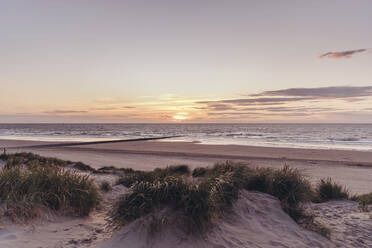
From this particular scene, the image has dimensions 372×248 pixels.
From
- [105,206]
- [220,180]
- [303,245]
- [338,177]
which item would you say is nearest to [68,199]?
[105,206]

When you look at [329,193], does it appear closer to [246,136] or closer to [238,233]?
[238,233]

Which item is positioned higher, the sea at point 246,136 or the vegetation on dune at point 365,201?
the vegetation on dune at point 365,201

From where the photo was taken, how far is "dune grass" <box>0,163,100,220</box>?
523cm

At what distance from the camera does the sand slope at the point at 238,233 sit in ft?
14.6

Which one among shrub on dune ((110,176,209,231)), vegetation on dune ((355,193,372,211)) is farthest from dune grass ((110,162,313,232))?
vegetation on dune ((355,193,372,211))

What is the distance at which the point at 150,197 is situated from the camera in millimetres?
4906

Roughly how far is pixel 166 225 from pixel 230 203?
174cm

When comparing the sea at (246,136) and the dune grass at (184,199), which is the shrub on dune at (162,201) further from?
the sea at (246,136)

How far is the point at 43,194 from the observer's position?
18.7 ft

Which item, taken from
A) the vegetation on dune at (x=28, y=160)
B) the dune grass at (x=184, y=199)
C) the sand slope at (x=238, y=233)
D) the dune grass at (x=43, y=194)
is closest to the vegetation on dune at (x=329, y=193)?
the dune grass at (x=184, y=199)

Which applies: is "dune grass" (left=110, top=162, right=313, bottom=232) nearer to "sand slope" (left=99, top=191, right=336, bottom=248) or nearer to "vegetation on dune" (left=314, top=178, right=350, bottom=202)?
"sand slope" (left=99, top=191, right=336, bottom=248)

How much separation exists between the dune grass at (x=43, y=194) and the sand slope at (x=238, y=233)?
73.1 inches

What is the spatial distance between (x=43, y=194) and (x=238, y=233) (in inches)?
164

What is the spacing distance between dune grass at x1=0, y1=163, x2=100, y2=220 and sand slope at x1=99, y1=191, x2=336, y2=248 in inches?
73.1
